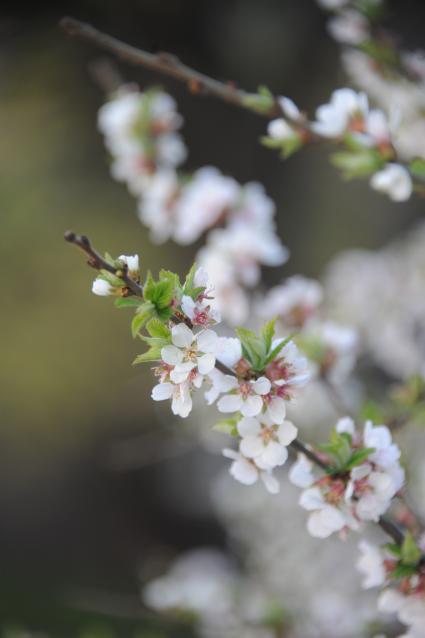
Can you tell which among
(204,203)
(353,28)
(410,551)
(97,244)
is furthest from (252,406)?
(97,244)

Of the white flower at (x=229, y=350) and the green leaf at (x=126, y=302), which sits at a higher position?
the green leaf at (x=126, y=302)

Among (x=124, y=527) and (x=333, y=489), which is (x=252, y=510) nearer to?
(x=333, y=489)

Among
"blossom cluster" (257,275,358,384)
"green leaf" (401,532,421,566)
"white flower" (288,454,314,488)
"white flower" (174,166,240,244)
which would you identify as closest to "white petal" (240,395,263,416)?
"white flower" (288,454,314,488)

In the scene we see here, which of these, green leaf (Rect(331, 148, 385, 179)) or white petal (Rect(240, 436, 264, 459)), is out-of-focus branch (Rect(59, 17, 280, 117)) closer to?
green leaf (Rect(331, 148, 385, 179))

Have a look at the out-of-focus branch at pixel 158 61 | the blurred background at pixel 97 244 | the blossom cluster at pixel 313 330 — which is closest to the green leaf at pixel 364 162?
the out-of-focus branch at pixel 158 61

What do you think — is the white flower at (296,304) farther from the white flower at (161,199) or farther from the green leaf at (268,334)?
the green leaf at (268,334)

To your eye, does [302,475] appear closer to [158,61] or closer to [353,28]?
[158,61]
